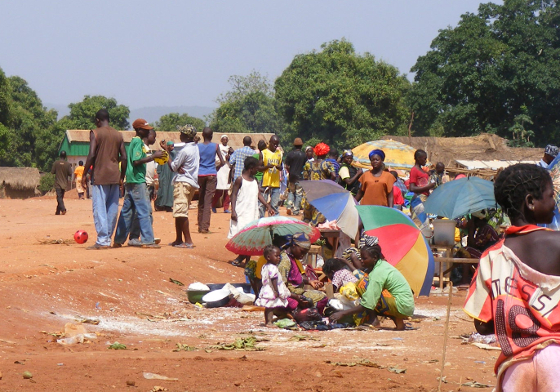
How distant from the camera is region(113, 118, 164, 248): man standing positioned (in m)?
11.6

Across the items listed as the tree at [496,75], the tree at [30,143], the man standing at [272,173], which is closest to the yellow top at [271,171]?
the man standing at [272,173]

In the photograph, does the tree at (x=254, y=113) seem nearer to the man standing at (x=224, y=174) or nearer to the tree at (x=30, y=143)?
the tree at (x=30, y=143)

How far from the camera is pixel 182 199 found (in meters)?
12.3

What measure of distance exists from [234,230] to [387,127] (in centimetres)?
3840

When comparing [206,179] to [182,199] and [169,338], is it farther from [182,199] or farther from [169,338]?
[169,338]

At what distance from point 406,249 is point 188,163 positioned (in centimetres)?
453

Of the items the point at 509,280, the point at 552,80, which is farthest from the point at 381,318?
the point at 552,80

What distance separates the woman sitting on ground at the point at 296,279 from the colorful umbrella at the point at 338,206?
4.88 feet

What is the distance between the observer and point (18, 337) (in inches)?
276

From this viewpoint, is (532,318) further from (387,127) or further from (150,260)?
(387,127)

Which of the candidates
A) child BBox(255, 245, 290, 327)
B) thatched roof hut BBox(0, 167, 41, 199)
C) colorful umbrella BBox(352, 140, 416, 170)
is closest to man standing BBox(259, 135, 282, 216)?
A: colorful umbrella BBox(352, 140, 416, 170)

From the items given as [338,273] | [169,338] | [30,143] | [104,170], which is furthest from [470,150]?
[30,143]

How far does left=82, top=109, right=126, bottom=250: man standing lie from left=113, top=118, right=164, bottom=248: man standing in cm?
16

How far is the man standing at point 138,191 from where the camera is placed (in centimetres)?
1160
